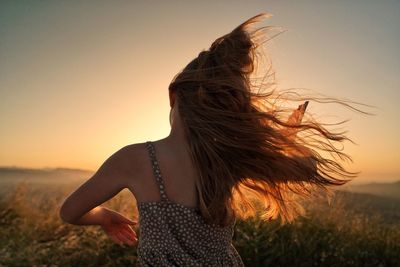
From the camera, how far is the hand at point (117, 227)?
9.39 ft

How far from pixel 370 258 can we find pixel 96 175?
3967 millimetres

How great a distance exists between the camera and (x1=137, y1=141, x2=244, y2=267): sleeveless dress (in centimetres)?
246

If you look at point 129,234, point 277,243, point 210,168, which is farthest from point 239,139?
point 277,243

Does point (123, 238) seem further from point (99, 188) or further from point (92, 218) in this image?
point (99, 188)

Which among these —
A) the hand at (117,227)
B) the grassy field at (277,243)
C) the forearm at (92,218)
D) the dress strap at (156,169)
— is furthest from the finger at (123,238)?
the grassy field at (277,243)

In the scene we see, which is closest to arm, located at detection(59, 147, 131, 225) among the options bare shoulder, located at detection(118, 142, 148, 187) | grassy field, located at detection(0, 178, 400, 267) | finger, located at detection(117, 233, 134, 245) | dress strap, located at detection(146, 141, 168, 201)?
bare shoulder, located at detection(118, 142, 148, 187)

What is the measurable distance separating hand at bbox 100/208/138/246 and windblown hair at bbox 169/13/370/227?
59 cm

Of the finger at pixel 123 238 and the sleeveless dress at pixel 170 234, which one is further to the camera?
the finger at pixel 123 238

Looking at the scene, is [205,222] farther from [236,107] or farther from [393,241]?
[393,241]

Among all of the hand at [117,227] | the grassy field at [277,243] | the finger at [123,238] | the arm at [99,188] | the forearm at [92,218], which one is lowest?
the grassy field at [277,243]

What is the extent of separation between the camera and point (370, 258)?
18.1 feet

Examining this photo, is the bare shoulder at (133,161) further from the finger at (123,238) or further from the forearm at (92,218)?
the finger at (123,238)

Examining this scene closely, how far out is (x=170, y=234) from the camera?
8.19 feet

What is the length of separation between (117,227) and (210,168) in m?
0.71
